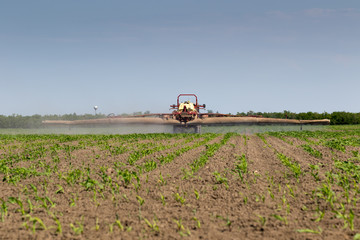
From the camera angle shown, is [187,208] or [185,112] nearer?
[187,208]

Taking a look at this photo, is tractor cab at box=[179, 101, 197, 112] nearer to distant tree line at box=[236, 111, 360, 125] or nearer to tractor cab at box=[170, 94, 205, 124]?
tractor cab at box=[170, 94, 205, 124]

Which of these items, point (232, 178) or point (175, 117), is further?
point (175, 117)

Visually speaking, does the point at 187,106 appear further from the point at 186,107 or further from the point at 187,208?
the point at 187,208

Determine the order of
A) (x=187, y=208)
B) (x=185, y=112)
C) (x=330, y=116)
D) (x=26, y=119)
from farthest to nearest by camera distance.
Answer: (x=330, y=116) → (x=26, y=119) → (x=185, y=112) → (x=187, y=208)

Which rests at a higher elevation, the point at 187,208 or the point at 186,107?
the point at 186,107

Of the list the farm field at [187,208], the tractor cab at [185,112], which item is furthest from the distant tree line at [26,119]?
the farm field at [187,208]

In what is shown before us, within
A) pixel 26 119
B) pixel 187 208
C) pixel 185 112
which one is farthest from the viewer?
pixel 26 119

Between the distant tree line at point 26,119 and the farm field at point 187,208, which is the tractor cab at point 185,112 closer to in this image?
the farm field at point 187,208

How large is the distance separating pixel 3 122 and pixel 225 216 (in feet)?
193

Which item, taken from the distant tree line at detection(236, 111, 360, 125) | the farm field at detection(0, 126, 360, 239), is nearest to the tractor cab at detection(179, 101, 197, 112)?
the farm field at detection(0, 126, 360, 239)

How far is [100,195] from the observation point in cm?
616

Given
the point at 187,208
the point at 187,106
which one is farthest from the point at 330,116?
the point at 187,208

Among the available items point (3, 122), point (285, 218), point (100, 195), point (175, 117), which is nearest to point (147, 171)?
point (100, 195)

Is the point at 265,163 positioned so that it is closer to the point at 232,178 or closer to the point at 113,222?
the point at 232,178
